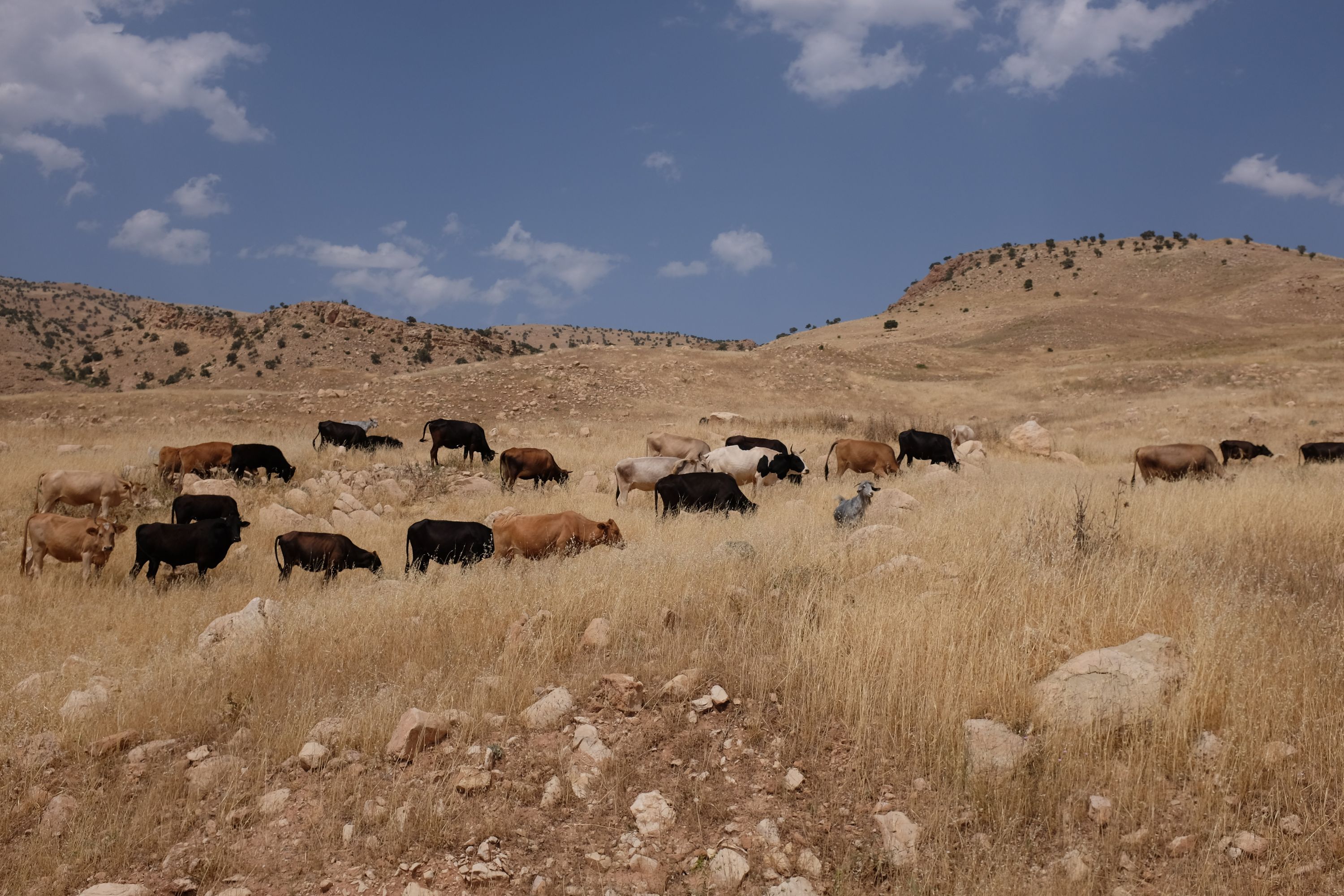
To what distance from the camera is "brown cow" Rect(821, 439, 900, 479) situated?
1795 centimetres

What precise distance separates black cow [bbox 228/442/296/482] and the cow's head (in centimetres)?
1032

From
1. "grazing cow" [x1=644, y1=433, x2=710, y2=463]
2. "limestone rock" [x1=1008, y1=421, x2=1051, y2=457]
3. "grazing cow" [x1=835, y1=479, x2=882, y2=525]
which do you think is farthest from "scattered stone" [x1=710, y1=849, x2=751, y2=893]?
"limestone rock" [x1=1008, y1=421, x2=1051, y2=457]

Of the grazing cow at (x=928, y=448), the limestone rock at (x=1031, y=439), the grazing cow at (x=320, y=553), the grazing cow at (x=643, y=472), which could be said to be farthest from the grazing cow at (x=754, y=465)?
the limestone rock at (x=1031, y=439)

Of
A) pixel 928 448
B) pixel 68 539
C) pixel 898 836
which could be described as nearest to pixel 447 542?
pixel 68 539

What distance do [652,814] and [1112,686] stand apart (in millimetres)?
2907

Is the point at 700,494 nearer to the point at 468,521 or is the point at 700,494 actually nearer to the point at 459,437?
the point at 468,521

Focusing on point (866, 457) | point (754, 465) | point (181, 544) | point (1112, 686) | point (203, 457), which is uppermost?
point (866, 457)

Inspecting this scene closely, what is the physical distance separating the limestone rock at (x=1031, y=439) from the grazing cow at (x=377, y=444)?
19413 mm

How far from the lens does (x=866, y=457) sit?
1805 cm

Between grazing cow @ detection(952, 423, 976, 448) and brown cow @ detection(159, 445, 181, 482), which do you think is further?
grazing cow @ detection(952, 423, 976, 448)

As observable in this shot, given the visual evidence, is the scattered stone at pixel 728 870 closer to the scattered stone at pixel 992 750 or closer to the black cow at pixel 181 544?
the scattered stone at pixel 992 750

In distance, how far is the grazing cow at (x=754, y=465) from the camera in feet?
54.5

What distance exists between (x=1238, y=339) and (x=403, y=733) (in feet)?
178

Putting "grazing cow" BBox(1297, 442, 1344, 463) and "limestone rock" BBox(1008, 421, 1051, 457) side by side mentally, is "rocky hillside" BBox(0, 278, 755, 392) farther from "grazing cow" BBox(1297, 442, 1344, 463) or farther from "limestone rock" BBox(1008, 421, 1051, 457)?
"grazing cow" BBox(1297, 442, 1344, 463)
